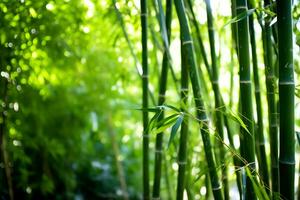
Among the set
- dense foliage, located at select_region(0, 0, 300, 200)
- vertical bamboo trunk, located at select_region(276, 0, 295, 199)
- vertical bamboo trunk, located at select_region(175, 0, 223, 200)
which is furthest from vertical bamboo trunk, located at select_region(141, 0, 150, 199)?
vertical bamboo trunk, located at select_region(276, 0, 295, 199)

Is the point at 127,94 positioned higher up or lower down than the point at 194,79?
lower down

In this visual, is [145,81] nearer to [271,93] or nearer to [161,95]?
[161,95]

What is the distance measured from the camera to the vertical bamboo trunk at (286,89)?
844 mm

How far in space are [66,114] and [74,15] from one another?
886mm

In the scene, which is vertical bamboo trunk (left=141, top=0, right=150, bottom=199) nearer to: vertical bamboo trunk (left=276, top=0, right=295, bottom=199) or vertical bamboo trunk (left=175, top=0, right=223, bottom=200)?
vertical bamboo trunk (left=175, top=0, right=223, bottom=200)

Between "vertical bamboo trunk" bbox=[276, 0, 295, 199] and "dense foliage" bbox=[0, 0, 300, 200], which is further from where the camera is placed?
"dense foliage" bbox=[0, 0, 300, 200]

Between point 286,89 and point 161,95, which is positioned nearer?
point 286,89

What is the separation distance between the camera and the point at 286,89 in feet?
2.80

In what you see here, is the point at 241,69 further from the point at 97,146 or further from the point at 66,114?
the point at 97,146

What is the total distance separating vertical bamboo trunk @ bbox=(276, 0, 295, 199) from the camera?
844 mm

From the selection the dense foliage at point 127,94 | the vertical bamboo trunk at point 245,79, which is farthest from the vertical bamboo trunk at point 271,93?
the vertical bamboo trunk at point 245,79

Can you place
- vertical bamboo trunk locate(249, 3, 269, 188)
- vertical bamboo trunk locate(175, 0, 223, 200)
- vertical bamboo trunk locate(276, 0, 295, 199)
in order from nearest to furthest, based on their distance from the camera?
vertical bamboo trunk locate(276, 0, 295, 199) < vertical bamboo trunk locate(175, 0, 223, 200) < vertical bamboo trunk locate(249, 3, 269, 188)

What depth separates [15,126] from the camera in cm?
203

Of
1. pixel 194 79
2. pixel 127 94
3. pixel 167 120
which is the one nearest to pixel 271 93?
pixel 194 79
